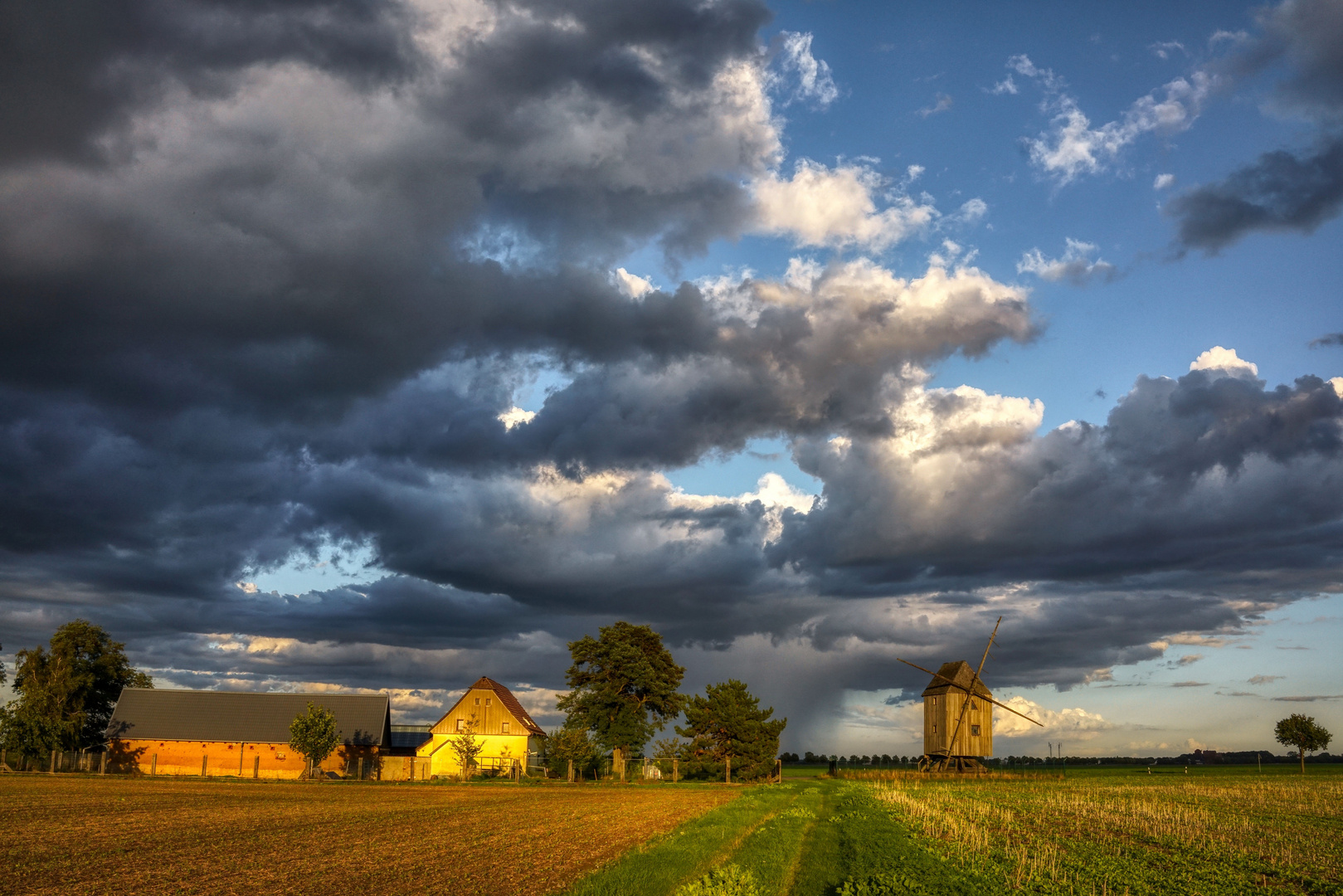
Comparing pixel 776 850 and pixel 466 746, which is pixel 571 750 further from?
pixel 776 850

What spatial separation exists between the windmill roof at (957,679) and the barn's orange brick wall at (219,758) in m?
57.1

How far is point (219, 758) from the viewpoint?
8200 cm

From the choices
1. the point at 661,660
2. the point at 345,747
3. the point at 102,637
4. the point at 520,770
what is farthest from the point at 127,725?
the point at 661,660

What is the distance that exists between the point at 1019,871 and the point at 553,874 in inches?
410

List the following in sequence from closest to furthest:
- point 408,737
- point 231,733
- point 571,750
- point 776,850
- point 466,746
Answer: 1. point 776,850
2. point 571,750
3. point 466,746
4. point 231,733
5. point 408,737

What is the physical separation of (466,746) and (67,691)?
38.5m

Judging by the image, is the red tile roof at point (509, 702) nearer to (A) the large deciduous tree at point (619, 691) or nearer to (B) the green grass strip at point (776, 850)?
(A) the large deciduous tree at point (619, 691)

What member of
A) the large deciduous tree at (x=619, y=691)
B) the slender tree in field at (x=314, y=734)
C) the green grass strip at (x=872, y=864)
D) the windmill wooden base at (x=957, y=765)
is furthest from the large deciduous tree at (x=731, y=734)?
the green grass strip at (x=872, y=864)

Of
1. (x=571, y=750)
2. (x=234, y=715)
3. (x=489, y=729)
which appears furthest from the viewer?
(x=489, y=729)

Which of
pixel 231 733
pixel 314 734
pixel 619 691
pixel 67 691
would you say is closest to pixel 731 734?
pixel 619 691

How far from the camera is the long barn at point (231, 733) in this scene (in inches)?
3216

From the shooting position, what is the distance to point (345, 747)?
83062mm

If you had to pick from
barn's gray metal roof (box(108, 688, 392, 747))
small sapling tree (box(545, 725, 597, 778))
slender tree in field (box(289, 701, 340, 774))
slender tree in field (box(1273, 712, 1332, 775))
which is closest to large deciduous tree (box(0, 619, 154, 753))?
barn's gray metal roof (box(108, 688, 392, 747))

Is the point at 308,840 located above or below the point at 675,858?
below
